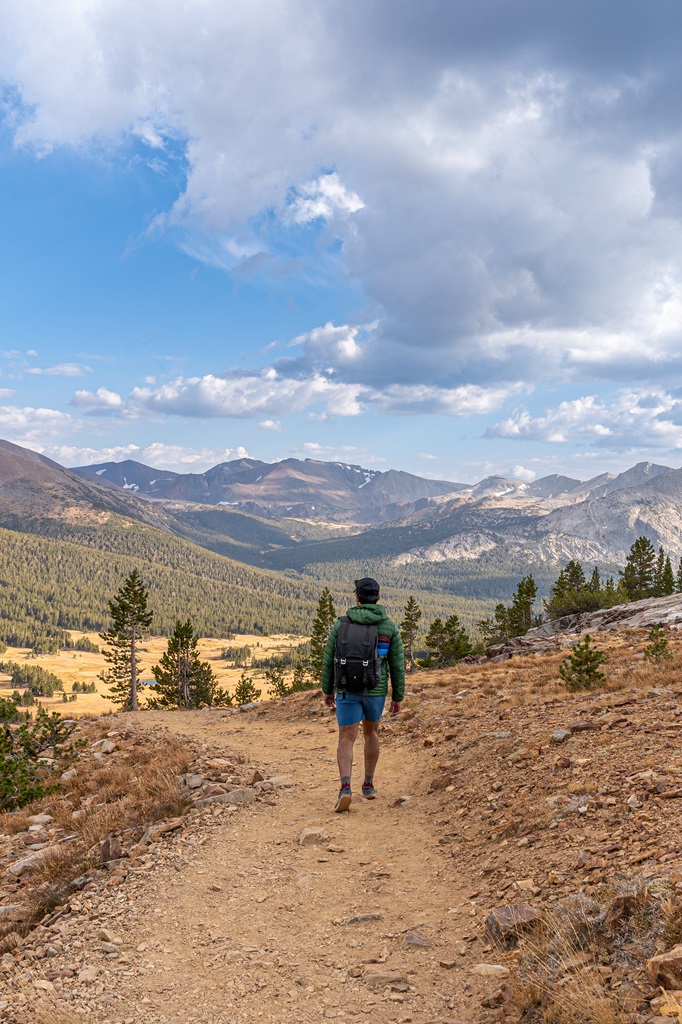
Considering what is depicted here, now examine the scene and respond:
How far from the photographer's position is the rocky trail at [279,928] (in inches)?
214

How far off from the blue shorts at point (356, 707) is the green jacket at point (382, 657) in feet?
0.55

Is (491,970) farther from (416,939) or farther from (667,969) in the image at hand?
(667,969)

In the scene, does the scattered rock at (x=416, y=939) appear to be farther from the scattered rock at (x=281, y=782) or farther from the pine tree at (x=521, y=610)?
the pine tree at (x=521, y=610)

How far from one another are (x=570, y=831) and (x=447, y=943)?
234 cm

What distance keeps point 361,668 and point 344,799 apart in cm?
279

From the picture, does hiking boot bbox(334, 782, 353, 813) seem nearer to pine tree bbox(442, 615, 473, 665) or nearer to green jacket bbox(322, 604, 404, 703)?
green jacket bbox(322, 604, 404, 703)

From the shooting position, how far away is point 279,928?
6.82m

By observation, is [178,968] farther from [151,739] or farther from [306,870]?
[151,739]

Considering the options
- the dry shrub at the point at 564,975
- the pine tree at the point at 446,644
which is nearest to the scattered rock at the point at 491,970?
the dry shrub at the point at 564,975

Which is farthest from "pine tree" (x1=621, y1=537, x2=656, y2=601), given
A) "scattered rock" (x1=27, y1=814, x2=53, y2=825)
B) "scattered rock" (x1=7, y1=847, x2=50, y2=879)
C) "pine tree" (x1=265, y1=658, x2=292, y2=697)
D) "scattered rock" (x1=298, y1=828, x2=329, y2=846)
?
"scattered rock" (x1=7, y1=847, x2=50, y2=879)

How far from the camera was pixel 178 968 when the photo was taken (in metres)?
6.14

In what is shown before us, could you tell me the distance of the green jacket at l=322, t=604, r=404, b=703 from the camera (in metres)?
10.3


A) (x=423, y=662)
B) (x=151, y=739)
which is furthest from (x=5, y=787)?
(x=423, y=662)

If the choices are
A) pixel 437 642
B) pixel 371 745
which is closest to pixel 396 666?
pixel 371 745
